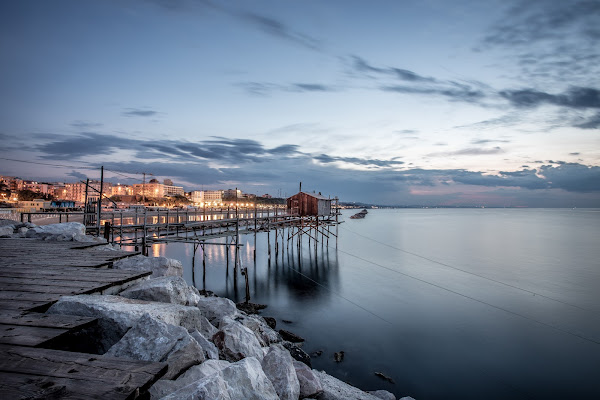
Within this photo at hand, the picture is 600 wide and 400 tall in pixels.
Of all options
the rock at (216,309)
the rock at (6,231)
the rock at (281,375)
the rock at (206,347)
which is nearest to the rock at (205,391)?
the rock at (206,347)

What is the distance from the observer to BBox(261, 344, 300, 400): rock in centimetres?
463

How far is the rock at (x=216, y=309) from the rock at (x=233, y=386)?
4.06 metres

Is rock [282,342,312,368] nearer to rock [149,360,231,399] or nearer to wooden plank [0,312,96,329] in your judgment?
rock [149,360,231,399]

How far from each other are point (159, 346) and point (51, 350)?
1006mm

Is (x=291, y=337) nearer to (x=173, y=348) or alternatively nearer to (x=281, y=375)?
(x=281, y=375)

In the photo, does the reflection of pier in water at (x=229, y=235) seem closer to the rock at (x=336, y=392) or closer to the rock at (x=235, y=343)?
the rock at (x=336, y=392)

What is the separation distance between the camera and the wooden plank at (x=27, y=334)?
2.64m

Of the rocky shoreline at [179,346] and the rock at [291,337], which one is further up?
the rocky shoreline at [179,346]

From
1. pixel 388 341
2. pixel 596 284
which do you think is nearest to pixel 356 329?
pixel 388 341

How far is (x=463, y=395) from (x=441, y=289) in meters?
12.2

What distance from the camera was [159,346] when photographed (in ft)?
10.8

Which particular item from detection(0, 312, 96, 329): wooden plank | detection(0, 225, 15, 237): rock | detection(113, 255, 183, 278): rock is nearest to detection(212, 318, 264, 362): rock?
detection(0, 312, 96, 329): wooden plank

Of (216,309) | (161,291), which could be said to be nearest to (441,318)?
(216,309)

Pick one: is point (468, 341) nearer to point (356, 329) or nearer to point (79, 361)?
point (356, 329)
